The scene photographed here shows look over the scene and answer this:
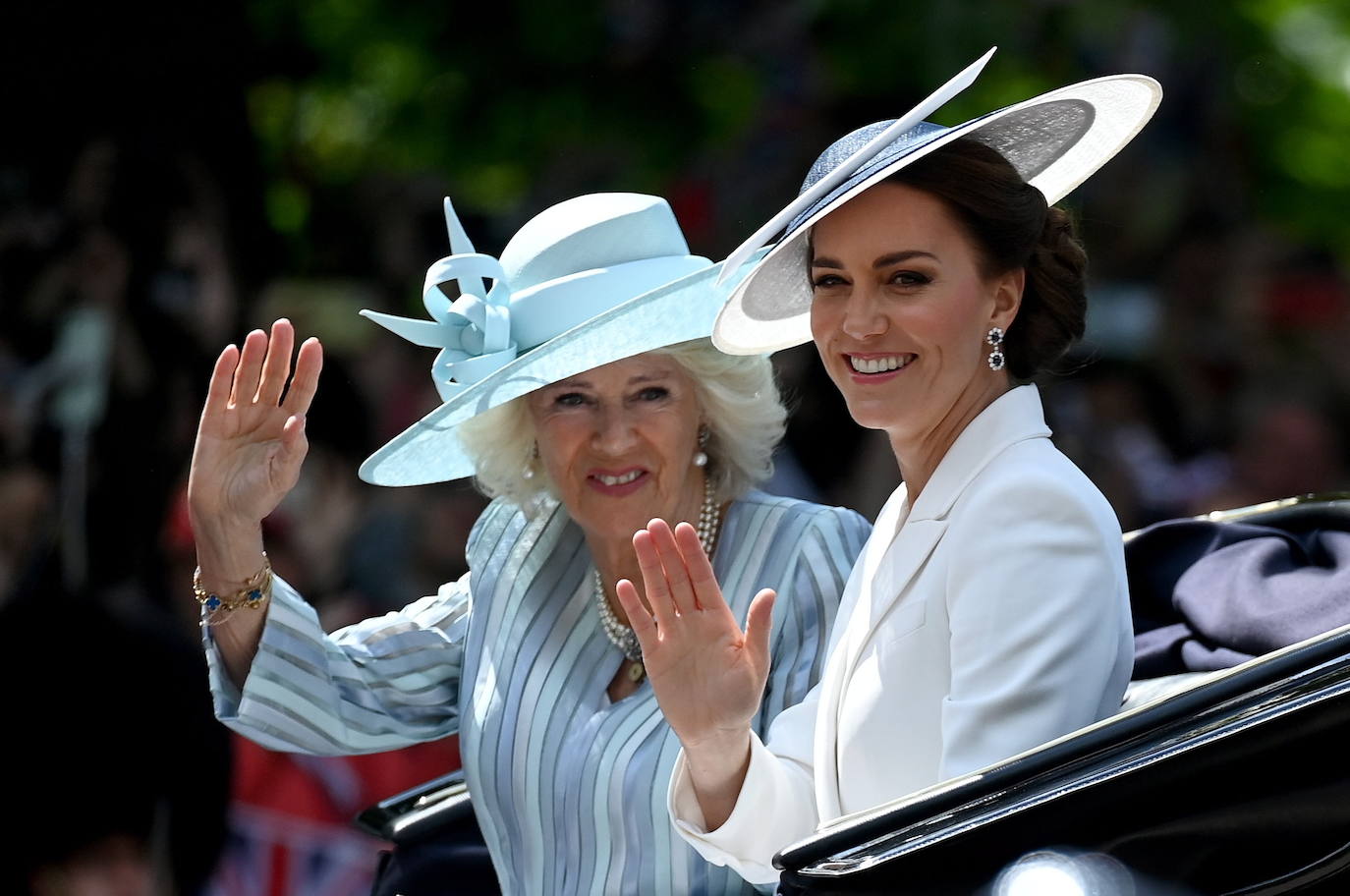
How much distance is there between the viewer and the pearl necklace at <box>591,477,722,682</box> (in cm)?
283

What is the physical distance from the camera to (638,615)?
84.2 inches

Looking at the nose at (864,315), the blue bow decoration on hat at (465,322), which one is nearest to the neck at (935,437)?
the nose at (864,315)

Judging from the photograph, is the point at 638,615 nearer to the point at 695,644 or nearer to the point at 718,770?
the point at 695,644

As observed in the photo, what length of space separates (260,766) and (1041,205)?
10.4 ft

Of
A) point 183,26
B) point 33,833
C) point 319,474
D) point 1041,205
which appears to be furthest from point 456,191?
point 1041,205

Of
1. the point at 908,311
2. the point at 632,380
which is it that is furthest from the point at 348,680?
the point at 908,311

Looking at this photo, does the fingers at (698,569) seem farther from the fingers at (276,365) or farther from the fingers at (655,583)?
the fingers at (276,365)

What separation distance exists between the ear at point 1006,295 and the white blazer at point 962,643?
9 cm

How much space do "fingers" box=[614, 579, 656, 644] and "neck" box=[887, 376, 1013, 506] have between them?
1.22 feet

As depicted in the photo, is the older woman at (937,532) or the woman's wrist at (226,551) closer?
the older woman at (937,532)

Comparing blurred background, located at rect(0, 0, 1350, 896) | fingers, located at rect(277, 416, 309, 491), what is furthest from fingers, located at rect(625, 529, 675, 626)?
Result: blurred background, located at rect(0, 0, 1350, 896)

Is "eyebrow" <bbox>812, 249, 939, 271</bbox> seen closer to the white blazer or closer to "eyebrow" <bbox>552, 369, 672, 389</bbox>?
the white blazer

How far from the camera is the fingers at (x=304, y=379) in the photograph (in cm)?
270

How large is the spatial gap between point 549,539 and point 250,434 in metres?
0.56
